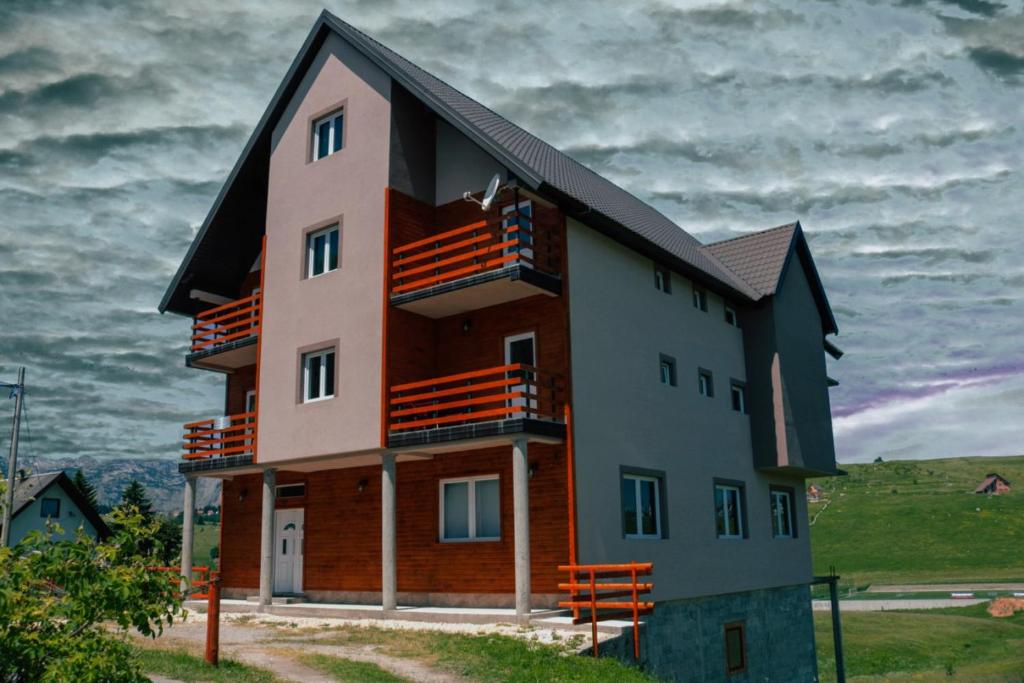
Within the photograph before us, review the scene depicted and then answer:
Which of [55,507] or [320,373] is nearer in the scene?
[320,373]

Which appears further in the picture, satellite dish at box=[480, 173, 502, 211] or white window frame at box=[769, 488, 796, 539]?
white window frame at box=[769, 488, 796, 539]

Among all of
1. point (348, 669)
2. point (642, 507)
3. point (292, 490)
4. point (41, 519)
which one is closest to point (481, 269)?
point (642, 507)

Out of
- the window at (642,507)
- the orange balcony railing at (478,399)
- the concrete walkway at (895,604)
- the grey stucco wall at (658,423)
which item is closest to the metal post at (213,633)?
the orange balcony railing at (478,399)

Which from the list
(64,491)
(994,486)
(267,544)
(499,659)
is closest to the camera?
(499,659)

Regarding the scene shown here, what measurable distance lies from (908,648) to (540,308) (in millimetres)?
32884

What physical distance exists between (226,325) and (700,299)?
1524 centimetres

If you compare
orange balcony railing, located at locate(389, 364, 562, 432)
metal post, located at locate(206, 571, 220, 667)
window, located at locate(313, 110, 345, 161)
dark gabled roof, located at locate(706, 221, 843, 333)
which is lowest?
metal post, located at locate(206, 571, 220, 667)

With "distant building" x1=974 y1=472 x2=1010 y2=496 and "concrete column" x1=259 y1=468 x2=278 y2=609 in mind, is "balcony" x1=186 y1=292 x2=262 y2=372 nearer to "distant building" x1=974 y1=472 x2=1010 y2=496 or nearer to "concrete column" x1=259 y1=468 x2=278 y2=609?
"concrete column" x1=259 y1=468 x2=278 y2=609

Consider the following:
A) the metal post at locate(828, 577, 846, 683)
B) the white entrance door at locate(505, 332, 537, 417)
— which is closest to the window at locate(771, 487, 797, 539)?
the metal post at locate(828, 577, 846, 683)

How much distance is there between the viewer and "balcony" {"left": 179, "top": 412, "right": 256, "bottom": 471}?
26312 mm

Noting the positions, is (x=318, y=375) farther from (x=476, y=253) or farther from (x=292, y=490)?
(x=476, y=253)

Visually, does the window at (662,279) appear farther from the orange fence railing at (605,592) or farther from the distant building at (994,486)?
the distant building at (994,486)

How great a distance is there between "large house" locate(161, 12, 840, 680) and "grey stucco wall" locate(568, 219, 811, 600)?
8 cm

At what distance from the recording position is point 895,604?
64.4 meters
